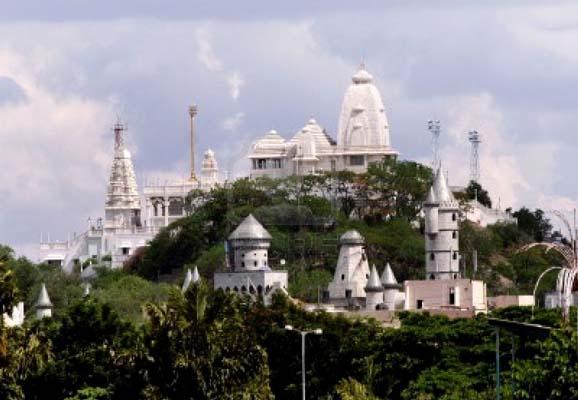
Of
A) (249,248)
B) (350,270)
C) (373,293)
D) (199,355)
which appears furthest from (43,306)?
(199,355)

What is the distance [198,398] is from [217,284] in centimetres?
8209

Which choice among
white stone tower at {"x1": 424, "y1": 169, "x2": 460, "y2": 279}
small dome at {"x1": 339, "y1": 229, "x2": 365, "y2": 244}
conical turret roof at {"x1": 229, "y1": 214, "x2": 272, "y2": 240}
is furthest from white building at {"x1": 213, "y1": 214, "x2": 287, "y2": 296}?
white stone tower at {"x1": 424, "y1": 169, "x2": 460, "y2": 279}

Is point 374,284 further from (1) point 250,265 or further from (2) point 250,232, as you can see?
(2) point 250,232

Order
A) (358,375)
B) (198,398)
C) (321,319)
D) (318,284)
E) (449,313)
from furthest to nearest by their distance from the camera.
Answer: (318,284), (449,313), (321,319), (358,375), (198,398)

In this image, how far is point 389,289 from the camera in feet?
590

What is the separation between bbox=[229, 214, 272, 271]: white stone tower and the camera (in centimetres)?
18625

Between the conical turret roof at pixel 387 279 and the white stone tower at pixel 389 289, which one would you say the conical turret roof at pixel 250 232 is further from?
the white stone tower at pixel 389 289

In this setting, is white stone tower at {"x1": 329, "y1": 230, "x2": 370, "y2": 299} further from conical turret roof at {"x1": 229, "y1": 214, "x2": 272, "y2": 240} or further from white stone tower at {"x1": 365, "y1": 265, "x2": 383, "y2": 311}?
white stone tower at {"x1": 365, "y1": 265, "x2": 383, "y2": 311}

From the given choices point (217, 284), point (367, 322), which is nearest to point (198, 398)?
point (367, 322)

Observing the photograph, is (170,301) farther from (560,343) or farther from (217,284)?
(217,284)

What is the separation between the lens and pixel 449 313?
16562cm

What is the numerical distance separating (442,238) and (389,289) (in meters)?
5.47

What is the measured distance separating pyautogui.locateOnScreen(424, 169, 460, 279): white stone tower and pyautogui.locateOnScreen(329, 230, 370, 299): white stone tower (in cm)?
492

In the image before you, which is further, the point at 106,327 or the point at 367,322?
the point at 367,322
